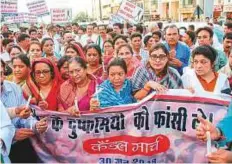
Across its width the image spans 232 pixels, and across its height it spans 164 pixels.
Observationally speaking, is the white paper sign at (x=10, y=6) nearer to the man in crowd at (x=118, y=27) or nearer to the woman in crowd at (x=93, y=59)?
the man in crowd at (x=118, y=27)

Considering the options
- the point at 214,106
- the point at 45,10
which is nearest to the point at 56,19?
the point at 45,10

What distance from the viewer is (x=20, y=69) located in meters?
4.61

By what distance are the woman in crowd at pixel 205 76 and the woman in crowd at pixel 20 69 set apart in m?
1.71

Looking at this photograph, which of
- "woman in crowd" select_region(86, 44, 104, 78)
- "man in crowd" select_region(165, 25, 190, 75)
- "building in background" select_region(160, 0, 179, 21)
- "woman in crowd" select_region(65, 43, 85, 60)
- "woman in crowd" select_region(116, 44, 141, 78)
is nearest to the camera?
"woman in crowd" select_region(116, 44, 141, 78)

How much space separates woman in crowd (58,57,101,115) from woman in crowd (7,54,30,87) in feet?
1.58

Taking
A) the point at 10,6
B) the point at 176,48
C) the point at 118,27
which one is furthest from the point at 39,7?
the point at 176,48

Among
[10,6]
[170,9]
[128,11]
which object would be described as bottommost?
[128,11]

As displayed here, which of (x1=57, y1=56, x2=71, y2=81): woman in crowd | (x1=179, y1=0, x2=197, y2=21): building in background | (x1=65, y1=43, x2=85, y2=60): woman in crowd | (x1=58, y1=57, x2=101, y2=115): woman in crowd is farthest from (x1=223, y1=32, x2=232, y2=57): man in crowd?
(x1=179, y1=0, x2=197, y2=21): building in background

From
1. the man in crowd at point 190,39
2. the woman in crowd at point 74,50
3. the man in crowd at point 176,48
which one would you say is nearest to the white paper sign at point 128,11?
the man in crowd at point 190,39

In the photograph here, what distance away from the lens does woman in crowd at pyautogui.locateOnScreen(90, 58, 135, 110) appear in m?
4.14

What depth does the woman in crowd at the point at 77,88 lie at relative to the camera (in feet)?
13.8

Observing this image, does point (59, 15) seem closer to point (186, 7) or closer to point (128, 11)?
point (128, 11)

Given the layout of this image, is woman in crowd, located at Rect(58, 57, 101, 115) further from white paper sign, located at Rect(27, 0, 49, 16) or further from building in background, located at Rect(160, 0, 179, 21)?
building in background, located at Rect(160, 0, 179, 21)

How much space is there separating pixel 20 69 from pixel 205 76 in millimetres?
1983
